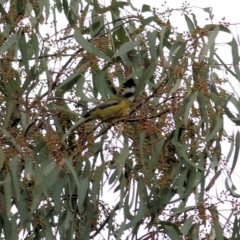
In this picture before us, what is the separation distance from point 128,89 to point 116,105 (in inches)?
3.0

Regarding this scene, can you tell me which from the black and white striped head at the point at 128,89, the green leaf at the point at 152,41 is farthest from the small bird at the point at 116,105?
the green leaf at the point at 152,41

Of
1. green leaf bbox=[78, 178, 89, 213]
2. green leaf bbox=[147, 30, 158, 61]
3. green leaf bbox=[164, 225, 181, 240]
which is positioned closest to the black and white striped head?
green leaf bbox=[147, 30, 158, 61]

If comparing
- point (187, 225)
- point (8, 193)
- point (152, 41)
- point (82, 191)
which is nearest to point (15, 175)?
point (8, 193)

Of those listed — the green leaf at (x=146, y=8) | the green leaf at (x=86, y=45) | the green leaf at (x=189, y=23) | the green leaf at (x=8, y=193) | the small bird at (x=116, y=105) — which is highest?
the green leaf at (x=146, y=8)

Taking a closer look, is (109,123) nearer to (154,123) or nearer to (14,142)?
(154,123)

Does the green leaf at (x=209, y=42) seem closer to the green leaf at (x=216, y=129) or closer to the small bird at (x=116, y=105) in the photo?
the green leaf at (x=216, y=129)

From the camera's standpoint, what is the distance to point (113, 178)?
116 inches

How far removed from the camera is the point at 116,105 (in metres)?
3.09

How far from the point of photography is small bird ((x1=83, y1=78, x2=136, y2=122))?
3029mm

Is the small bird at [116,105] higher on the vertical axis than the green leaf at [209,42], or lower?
higher

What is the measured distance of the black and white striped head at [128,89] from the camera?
3031 millimetres

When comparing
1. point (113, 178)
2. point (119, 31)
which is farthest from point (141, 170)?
point (119, 31)

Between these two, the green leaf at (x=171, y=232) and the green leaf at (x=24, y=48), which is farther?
the green leaf at (x=24, y=48)

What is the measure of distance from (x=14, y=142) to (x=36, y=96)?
35 centimetres
